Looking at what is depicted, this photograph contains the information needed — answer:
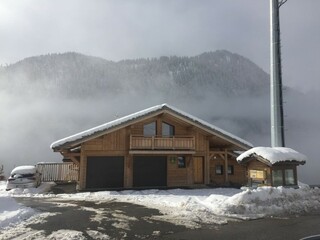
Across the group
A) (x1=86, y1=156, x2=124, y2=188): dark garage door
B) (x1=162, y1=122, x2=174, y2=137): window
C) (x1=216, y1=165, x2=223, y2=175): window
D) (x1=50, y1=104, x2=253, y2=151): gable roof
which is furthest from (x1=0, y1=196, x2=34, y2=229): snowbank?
(x1=216, y1=165, x2=223, y2=175): window

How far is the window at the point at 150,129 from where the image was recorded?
92.8ft

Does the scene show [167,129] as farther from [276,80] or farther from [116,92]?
[116,92]

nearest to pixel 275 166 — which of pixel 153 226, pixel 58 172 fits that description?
pixel 153 226

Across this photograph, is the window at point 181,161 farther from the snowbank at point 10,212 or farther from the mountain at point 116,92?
the mountain at point 116,92

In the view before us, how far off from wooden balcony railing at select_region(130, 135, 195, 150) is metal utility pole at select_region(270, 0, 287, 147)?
267 inches

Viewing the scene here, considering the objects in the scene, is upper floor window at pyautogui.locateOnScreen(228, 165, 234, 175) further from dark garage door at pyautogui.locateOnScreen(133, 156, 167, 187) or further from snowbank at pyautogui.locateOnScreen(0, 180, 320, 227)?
snowbank at pyautogui.locateOnScreen(0, 180, 320, 227)

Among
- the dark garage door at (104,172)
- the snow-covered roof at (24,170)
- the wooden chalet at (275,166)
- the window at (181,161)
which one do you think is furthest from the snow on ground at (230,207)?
the window at (181,161)

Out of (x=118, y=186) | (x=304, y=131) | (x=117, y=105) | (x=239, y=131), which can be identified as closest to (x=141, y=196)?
(x=118, y=186)

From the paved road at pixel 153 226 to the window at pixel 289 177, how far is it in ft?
15.6

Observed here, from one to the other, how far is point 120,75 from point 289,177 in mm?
154227

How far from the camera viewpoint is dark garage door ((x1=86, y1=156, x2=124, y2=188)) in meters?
25.8

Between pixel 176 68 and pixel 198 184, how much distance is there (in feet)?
431

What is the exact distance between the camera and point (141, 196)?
2145cm

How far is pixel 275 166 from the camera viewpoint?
1912 cm
